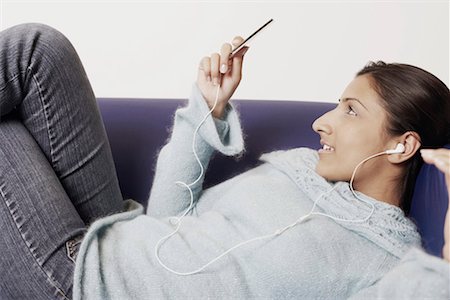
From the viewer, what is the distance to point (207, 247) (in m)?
0.94

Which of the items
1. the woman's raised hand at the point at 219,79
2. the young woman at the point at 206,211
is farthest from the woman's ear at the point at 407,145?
the woman's raised hand at the point at 219,79

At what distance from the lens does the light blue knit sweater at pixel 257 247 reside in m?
0.88

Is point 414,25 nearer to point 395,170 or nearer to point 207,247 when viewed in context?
point 395,170

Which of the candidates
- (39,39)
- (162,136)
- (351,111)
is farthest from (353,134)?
(39,39)

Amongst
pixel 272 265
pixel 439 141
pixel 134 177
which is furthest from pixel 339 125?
pixel 134 177

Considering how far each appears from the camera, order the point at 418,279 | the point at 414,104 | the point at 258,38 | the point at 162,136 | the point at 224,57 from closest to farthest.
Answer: the point at 418,279
the point at 414,104
the point at 224,57
the point at 162,136
the point at 258,38

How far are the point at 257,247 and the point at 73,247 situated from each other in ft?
1.07

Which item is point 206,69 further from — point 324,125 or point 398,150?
point 398,150

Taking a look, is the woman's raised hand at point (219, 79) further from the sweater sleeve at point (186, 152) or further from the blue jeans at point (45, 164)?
the blue jeans at point (45, 164)

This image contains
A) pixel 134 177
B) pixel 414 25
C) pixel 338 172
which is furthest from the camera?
pixel 414 25

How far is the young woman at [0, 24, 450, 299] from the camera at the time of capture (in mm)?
871

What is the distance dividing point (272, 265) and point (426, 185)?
0.35 m

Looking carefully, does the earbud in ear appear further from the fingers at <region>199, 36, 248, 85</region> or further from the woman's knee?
the woman's knee

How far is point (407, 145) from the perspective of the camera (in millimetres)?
979
